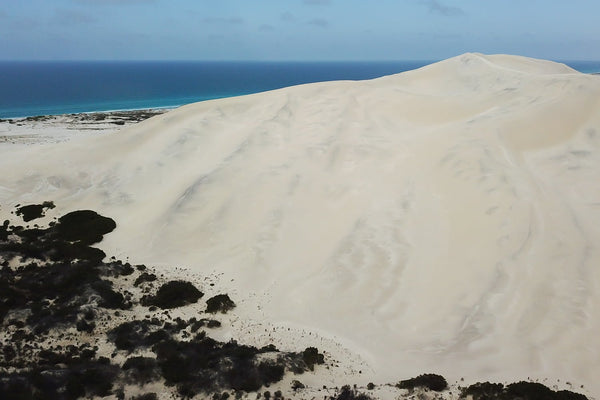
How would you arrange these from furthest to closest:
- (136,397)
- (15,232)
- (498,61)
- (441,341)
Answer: (498,61) → (15,232) → (441,341) → (136,397)

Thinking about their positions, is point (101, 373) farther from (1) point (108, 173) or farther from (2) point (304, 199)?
(1) point (108, 173)

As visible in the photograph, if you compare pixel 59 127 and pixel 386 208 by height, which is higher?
pixel 59 127

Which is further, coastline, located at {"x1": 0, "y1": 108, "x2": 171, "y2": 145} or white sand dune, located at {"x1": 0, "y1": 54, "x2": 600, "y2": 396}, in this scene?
coastline, located at {"x1": 0, "y1": 108, "x2": 171, "y2": 145}

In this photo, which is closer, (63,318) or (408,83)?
(63,318)

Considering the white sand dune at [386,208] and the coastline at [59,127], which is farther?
the coastline at [59,127]

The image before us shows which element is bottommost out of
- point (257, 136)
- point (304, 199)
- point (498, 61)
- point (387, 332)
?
point (387, 332)

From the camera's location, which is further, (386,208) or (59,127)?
(59,127)

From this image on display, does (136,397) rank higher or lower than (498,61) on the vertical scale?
lower

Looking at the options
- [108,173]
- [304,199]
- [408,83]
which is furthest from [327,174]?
[408,83]
